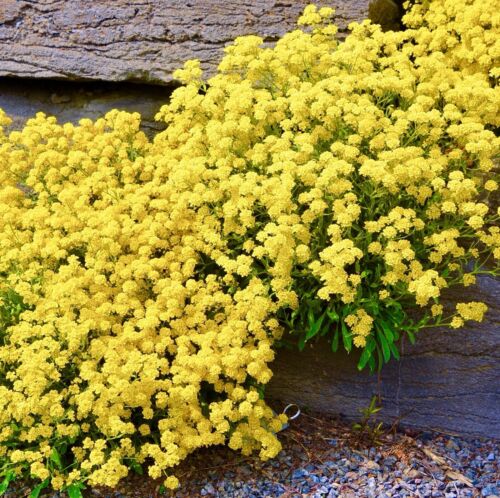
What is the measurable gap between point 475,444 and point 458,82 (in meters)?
1.81

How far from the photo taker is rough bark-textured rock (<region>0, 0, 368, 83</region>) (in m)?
4.64

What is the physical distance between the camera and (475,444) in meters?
3.54

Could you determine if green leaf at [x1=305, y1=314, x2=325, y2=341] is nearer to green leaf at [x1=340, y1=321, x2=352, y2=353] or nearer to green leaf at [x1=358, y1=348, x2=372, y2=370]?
green leaf at [x1=340, y1=321, x2=352, y2=353]

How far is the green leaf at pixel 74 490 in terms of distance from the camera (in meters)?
2.95

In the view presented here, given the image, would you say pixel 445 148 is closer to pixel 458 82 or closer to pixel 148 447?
pixel 458 82

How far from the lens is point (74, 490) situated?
9.73ft

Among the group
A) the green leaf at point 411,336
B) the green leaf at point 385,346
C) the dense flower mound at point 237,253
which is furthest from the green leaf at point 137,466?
the green leaf at point 411,336

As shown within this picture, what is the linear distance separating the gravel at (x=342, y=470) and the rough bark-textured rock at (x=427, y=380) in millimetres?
103

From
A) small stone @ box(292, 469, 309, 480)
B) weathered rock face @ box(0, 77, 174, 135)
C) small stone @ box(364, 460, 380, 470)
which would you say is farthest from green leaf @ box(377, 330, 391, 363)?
weathered rock face @ box(0, 77, 174, 135)

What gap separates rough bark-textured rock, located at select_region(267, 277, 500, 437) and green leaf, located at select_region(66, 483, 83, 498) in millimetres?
1119

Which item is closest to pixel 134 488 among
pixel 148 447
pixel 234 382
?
pixel 148 447

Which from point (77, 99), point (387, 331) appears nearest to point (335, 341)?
point (387, 331)

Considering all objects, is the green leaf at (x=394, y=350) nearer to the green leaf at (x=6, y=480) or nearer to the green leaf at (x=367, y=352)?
the green leaf at (x=367, y=352)

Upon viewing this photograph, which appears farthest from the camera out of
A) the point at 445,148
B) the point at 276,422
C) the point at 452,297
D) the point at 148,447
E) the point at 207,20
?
the point at 207,20
